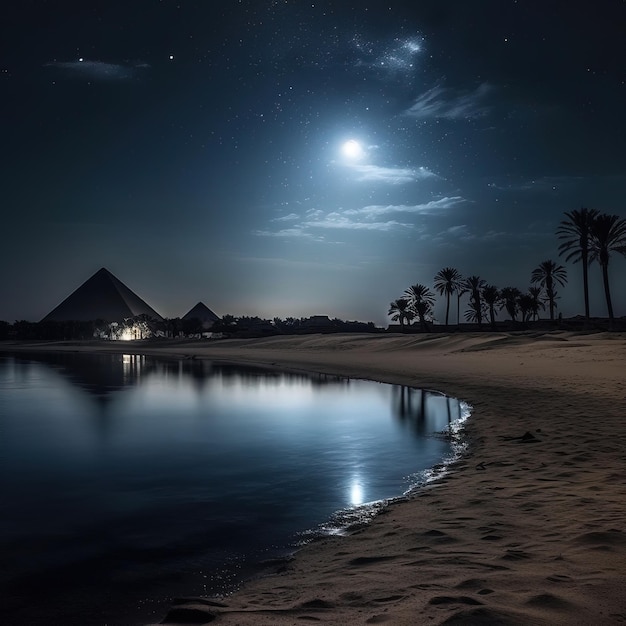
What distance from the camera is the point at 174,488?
1050cm

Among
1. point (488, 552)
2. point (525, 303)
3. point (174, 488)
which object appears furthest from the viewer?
point (525, 303)

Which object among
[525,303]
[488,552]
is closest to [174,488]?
[488,552]

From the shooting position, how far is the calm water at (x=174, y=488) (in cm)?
586

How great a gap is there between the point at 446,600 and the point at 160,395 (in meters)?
28.6

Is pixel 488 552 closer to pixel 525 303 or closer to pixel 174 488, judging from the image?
pixel 174 488

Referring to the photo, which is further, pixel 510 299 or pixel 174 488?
pixel 510 299

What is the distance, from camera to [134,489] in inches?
415

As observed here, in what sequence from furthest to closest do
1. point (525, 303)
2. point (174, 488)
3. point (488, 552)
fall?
point (525, 303), point (174, 488), point (488, 552)

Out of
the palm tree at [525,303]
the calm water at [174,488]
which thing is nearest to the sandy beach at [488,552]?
the calm water at [174,488]

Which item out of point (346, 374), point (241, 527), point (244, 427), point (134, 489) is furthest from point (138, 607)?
point (346, 374)

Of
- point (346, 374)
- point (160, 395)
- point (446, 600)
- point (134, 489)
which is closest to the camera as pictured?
point (446, 600)

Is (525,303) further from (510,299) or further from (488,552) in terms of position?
(488,552)

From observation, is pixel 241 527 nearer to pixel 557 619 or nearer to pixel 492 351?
pixel 557 619

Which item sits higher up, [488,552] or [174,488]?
[488,552]
